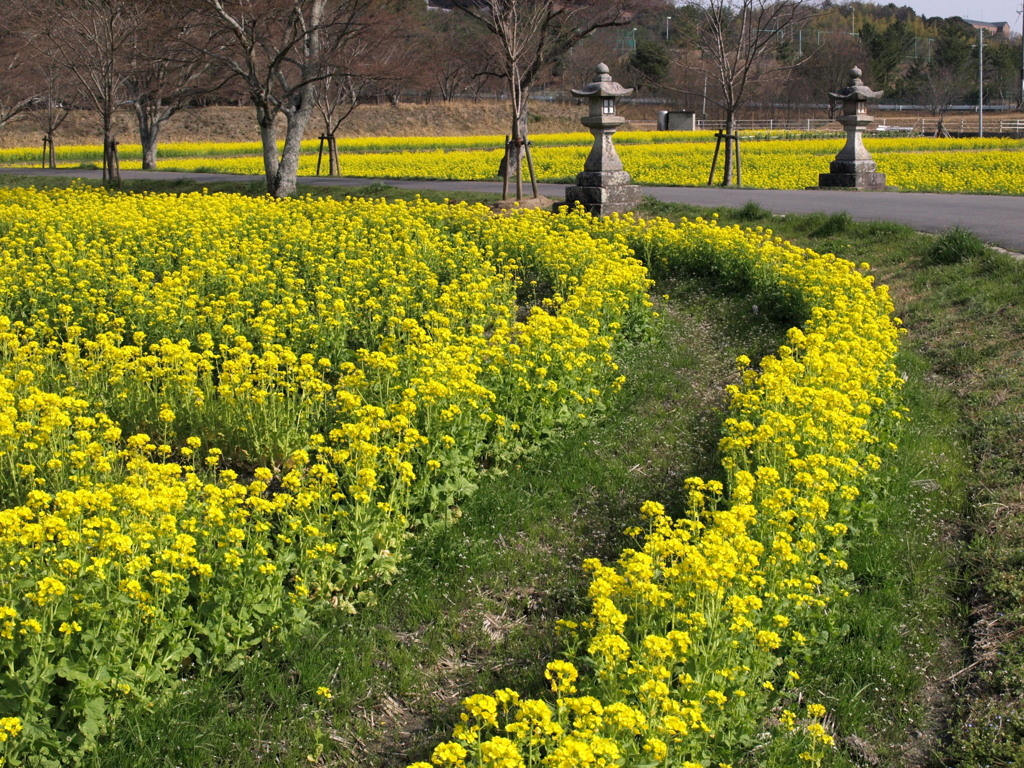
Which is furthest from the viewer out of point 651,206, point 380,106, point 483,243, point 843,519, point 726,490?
point 380,106

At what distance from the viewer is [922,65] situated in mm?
74562

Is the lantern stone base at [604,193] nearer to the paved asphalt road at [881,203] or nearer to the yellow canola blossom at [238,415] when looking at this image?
the paved asphalt road at [881,203]

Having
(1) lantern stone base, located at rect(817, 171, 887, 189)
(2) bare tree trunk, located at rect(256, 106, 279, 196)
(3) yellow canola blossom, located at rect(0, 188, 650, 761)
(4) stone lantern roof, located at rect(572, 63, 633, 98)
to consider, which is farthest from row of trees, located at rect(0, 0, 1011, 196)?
(3) yellow canola blossom, located at rect(0, 188, 650, 761)

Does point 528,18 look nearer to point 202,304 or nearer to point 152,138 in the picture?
point 202,304

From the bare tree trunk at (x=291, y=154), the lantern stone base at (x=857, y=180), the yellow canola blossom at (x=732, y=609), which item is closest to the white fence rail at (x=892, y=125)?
the lantern stone base at (x=857, y=180)

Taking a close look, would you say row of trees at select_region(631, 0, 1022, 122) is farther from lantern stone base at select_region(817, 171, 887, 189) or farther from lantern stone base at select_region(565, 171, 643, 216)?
lantern stone base at select_region(565, 171, 643, 216)

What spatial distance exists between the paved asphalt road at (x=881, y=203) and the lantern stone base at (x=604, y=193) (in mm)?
1716

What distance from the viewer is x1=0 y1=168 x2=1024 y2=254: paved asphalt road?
1451 centimetres

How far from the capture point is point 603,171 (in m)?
16.6

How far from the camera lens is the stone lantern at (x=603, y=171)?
54.2 feet

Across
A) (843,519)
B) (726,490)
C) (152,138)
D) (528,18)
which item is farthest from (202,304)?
(152,138)

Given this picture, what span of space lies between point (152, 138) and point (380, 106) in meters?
24.0

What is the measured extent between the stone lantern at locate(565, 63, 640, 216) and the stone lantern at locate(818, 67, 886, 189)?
23.0 feet

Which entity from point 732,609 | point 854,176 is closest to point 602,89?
point 854,176
